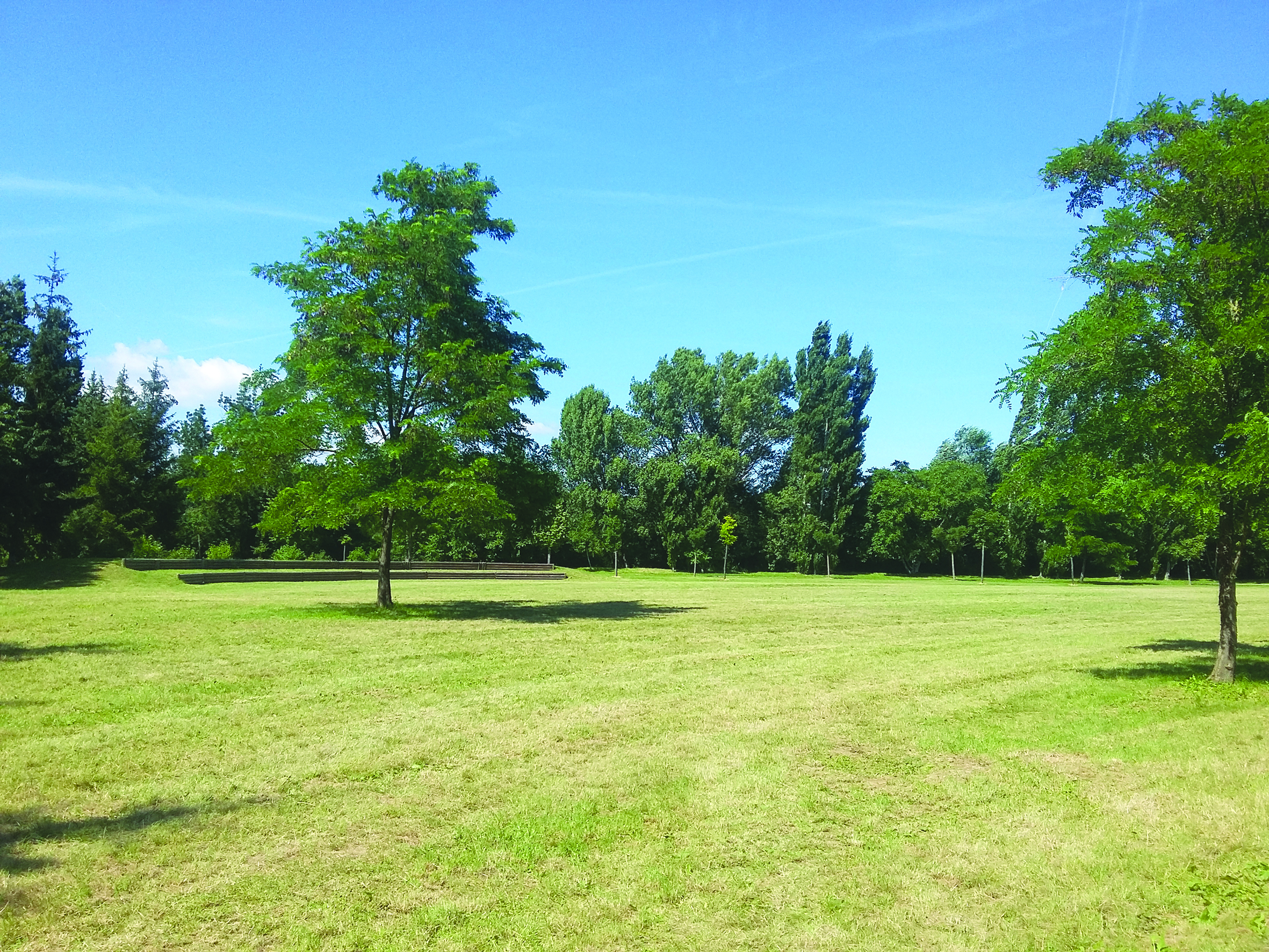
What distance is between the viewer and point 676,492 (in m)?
69.3

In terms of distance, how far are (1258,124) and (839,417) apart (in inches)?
2191

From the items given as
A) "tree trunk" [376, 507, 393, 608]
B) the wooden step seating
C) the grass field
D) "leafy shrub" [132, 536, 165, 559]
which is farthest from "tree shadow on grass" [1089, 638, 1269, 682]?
"leafy shrub" [132, 536, 165, 559]

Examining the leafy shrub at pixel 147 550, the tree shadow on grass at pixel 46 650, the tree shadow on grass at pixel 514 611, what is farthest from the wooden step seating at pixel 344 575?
the tree shadow on grass at pixel 46 650

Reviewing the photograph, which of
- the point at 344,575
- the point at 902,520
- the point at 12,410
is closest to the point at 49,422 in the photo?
the point at 12,410


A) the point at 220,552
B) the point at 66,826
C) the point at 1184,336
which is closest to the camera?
the point at 66,826

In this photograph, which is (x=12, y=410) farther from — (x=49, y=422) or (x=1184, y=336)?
(x=1184, y=336)

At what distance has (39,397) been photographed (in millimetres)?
41938

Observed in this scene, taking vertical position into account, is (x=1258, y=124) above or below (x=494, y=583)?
above

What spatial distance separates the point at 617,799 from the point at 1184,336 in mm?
12010

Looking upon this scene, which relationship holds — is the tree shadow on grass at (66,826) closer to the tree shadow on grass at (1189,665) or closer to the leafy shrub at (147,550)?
the tree shadow on grass at (1189,665)

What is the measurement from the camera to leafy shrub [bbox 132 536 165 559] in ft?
146

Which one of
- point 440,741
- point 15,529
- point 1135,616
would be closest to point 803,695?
point 440,741

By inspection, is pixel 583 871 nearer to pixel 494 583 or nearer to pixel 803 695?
pixel 803 695

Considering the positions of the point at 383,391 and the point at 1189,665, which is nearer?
the point at 1189,665
